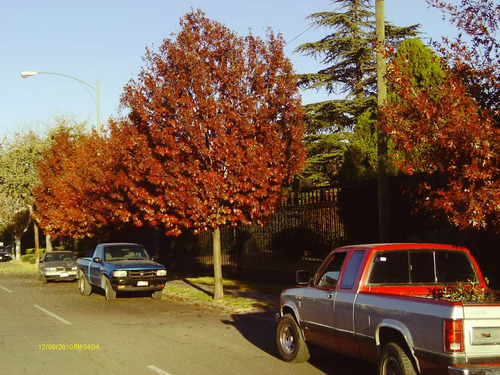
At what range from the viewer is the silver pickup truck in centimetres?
561

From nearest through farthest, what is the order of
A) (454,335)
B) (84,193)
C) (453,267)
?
(454,335)
(453,267)
(84,193)

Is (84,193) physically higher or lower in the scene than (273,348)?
higher

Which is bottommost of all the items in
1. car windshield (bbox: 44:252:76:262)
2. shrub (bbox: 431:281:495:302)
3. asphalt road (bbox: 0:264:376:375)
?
asphalt road (bbox: 0:264:376:375)

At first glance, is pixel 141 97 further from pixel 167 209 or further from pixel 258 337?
pixel 258 337

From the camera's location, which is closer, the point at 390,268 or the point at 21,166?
the point at 390,268

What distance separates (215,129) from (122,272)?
5.25m

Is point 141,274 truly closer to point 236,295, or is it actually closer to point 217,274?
point 217,274

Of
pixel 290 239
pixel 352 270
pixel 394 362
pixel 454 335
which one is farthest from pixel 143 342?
pixel 290 239

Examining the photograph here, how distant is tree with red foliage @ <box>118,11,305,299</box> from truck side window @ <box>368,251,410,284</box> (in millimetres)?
8918

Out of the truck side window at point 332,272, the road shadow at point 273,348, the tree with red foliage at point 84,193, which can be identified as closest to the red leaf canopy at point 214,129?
the road shadow at point 273,348

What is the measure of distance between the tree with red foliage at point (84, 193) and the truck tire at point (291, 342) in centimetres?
1470

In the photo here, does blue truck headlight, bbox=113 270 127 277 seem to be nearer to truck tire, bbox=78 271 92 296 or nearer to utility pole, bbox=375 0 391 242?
truck tire, bbox=78 271 92 296

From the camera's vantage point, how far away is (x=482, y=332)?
5641 mm

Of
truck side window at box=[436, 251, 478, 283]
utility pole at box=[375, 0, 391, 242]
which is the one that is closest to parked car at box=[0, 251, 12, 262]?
utility pole at box=[375, 0, 391, 242]
